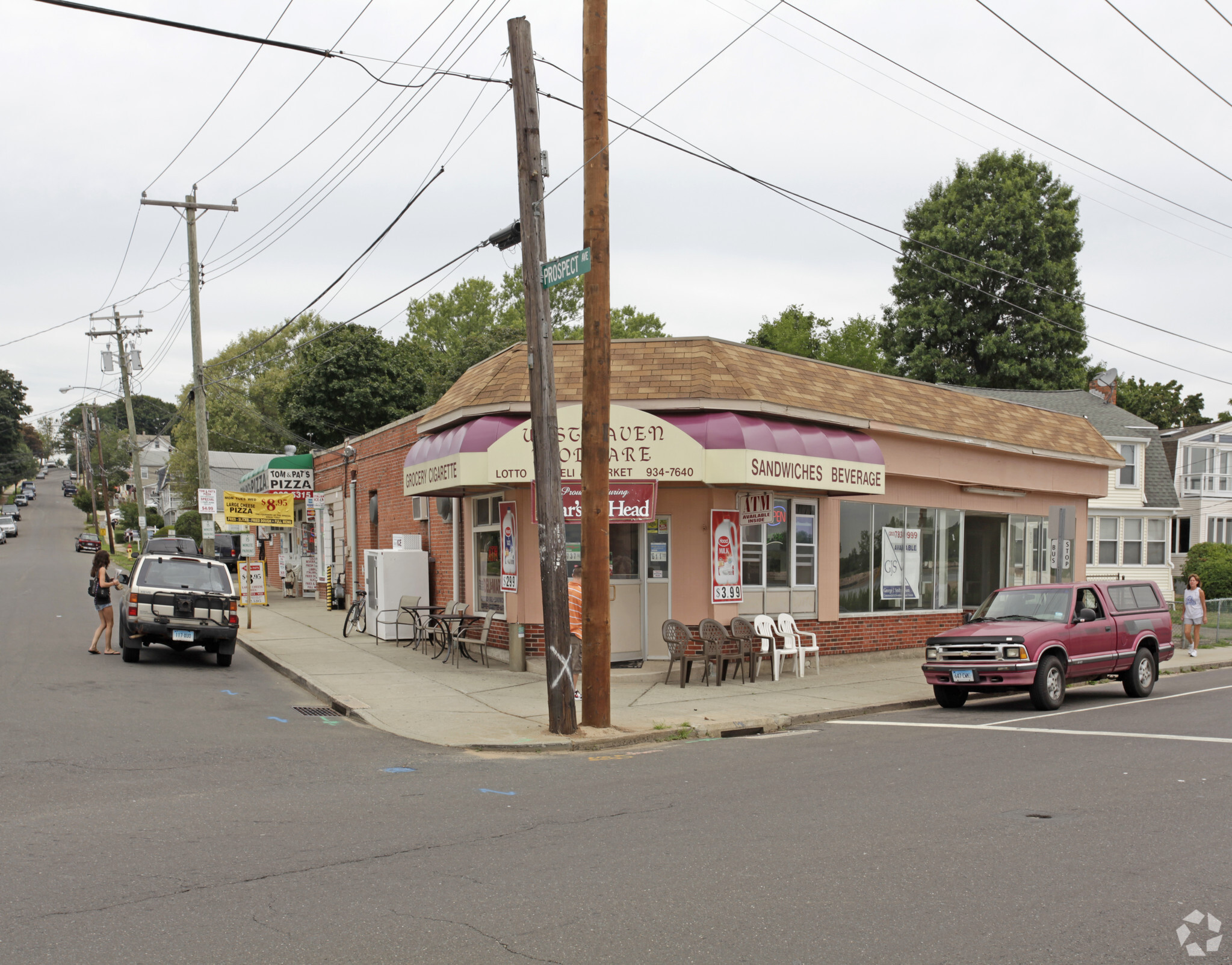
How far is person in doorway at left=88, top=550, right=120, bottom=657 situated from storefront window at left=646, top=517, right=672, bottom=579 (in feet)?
28.1

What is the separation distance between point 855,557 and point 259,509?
1477 cm

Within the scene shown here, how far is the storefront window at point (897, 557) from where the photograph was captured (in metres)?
19.1

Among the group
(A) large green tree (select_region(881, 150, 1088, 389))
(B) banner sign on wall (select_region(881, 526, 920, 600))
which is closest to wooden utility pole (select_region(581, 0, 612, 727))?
(B) banner sign on wall (select_region(881, 526, 920, 600))

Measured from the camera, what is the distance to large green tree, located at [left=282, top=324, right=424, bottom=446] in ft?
149

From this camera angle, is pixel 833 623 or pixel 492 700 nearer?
pixel 492 700

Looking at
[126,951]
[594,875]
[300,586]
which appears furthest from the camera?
[300,586]

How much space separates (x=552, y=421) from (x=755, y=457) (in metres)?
4.75

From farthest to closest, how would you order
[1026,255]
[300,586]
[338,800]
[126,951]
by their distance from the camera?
[1026,255]
[300,586]
[338,800]
[126,951]

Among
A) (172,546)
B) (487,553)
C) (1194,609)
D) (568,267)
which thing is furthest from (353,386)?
(568,267)

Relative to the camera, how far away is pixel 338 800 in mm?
8086

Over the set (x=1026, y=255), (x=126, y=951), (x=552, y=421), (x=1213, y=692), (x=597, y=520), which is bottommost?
(x=1213, y=692)

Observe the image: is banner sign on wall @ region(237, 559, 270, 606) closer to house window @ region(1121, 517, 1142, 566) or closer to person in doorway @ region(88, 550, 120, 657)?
person in doorway @ region(88, 550, 120, 657)

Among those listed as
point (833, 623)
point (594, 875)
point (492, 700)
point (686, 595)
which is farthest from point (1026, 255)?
point (594, 875)

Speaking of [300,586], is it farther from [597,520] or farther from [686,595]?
[597,520]
